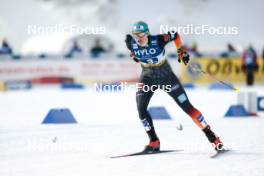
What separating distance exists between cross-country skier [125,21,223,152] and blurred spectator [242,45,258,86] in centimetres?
1818

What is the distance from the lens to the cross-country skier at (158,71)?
892 cm

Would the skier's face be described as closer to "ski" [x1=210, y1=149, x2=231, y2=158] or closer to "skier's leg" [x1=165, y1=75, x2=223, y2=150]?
"skier's leg" [x1=165, y1=75, x2=223, y2=150]

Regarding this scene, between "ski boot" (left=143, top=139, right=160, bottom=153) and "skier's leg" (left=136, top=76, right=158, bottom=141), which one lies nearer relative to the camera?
"skier's leg" (left=136, top=76, right=158, bottom=141)

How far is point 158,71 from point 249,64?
18.4 m

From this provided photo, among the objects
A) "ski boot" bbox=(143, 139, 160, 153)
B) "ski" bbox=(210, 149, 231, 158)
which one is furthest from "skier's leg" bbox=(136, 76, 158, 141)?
"ski" bbox=(210, 149, 231, 158)

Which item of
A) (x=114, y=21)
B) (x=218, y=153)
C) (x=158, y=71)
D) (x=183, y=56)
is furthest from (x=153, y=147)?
(x=114, y=21)

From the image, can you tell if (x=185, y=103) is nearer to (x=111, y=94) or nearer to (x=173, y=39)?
(x=173, y=39)

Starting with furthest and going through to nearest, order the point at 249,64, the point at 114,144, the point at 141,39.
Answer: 1. the point at 249,64
2. the point at 114,144
3. the point at 141,39

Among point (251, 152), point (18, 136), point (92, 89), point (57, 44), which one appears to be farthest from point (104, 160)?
point (57, 44)

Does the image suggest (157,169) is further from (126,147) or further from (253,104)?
(253,104)

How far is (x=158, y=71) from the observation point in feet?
29.8

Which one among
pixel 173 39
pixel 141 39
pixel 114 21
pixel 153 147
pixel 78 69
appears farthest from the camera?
pixel 114 21

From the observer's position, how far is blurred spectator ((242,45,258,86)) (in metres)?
26.8

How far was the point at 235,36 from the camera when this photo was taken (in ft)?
163
